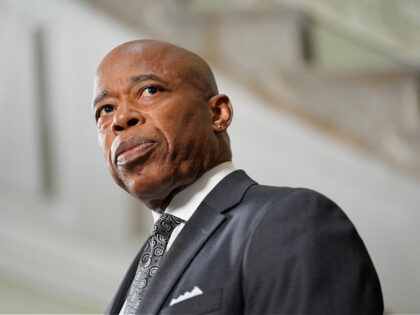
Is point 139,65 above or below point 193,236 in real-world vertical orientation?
above

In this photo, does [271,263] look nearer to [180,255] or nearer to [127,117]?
[180,255]

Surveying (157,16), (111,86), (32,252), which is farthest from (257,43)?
(111,86)

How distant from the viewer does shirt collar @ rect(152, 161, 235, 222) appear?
1176 mm

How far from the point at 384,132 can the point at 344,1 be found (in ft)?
4.44

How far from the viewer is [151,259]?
1.16m

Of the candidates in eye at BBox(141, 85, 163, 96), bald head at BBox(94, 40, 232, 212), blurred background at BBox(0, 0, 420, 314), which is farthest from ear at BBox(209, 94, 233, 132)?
blurred background at BBox(0, 0, 420, 314)

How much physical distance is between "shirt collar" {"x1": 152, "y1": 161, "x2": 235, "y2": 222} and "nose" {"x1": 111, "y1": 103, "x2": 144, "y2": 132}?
0.14 m

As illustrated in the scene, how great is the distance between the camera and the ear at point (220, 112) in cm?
122

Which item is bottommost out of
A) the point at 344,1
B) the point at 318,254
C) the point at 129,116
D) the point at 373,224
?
the point at 318,254

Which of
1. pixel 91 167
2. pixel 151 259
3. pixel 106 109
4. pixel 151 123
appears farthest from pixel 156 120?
pixel 91 167

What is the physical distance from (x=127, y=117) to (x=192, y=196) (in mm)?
164

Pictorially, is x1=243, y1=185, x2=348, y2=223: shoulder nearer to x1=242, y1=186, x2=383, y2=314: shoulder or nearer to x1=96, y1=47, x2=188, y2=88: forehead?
x1=242, y1=186, x2=383, y2=314: shoulder

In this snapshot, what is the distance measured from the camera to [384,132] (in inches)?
142

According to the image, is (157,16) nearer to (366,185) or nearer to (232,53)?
(232,53)
